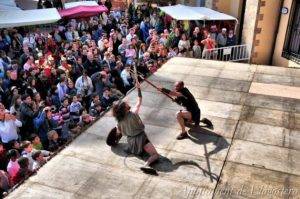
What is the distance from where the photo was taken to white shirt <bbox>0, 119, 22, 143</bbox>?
9367mm

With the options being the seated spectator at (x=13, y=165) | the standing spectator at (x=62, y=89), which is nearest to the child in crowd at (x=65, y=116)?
the standing spectator at (x=62, y=89)

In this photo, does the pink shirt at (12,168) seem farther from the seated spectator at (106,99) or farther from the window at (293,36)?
the window at (293,36)

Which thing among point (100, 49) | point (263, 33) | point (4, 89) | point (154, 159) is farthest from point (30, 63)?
point (263, 33)

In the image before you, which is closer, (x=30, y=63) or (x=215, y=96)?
(x=215, y=96)

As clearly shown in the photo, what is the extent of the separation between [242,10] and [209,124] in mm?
10506

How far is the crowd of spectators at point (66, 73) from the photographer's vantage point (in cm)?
943

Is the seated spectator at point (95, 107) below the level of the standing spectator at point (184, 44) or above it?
below

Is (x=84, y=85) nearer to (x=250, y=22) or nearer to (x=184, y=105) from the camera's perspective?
(x=184, y=105)

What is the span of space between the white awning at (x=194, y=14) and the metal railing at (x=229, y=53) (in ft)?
4.71

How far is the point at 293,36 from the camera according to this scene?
15.2m

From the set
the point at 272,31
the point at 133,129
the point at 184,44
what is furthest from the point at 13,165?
the point at 272,31

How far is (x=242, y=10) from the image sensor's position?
17.8 m

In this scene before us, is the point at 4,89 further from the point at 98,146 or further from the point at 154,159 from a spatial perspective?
the point at 154,159

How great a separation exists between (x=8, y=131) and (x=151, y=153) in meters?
3.82
